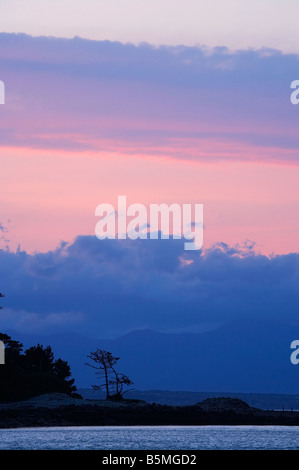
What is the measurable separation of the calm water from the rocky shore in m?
4.28

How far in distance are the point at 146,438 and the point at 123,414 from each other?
3902cm

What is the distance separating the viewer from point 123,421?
175 m

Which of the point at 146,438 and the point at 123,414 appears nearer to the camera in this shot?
the point at 146,438

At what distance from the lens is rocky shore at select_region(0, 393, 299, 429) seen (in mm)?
169250

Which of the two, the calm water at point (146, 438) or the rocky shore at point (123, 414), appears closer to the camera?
the calm water at point (146, 438)

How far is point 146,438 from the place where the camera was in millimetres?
139250

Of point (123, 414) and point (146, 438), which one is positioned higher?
point (123, 414)

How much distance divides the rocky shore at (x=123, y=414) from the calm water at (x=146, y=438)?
428 centimetres

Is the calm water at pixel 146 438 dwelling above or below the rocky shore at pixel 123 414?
below

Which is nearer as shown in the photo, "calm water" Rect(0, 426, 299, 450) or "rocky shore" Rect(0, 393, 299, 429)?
"calm water" Rect(0, 426, 299, 450)

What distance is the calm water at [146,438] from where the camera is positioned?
125m

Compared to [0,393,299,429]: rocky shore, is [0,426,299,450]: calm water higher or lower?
lower
